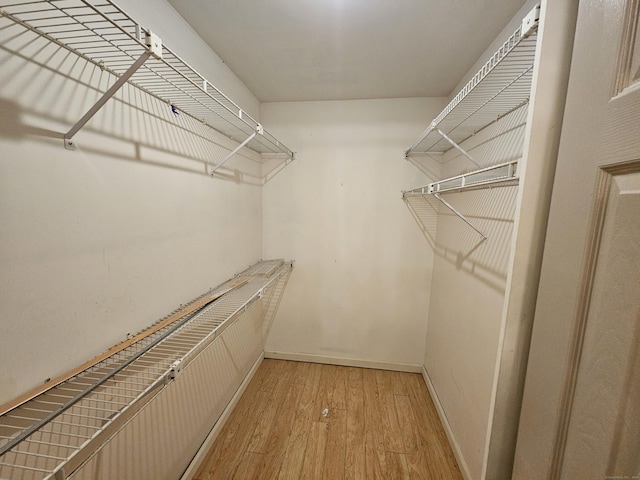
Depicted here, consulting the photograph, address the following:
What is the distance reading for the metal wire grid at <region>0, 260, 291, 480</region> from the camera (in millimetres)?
502

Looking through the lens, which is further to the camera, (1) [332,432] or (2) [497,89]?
(1) [332,432]

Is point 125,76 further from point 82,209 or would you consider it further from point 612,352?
point 612,352

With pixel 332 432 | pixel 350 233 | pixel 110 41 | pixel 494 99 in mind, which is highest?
pixel 494 99

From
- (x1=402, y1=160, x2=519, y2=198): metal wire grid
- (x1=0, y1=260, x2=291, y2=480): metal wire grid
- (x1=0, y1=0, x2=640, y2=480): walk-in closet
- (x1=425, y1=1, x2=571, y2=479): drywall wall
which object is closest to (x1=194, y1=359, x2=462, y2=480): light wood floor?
(x1=0, y1=0, x2=640, y2=480): walk-in closet

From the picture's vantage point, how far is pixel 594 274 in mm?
377

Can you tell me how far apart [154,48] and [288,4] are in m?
0.79

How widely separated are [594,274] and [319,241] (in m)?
1.78

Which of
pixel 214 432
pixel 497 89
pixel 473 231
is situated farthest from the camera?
pixel 214 432

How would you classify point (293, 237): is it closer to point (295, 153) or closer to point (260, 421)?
point (295, 153)

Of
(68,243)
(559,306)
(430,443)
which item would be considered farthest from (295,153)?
(430,443)

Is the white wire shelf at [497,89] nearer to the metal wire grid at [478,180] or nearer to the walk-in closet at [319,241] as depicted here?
the walk-in closet at [319,241]

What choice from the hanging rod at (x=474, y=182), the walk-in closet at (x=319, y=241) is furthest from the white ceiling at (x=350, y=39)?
the hanging rod at (x=474, y=182)

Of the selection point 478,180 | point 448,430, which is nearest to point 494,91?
point 478,180

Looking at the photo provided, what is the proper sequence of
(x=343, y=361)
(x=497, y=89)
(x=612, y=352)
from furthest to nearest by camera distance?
(x=343, y=361) → (x=497, y=89) → (x=612, y=352)
